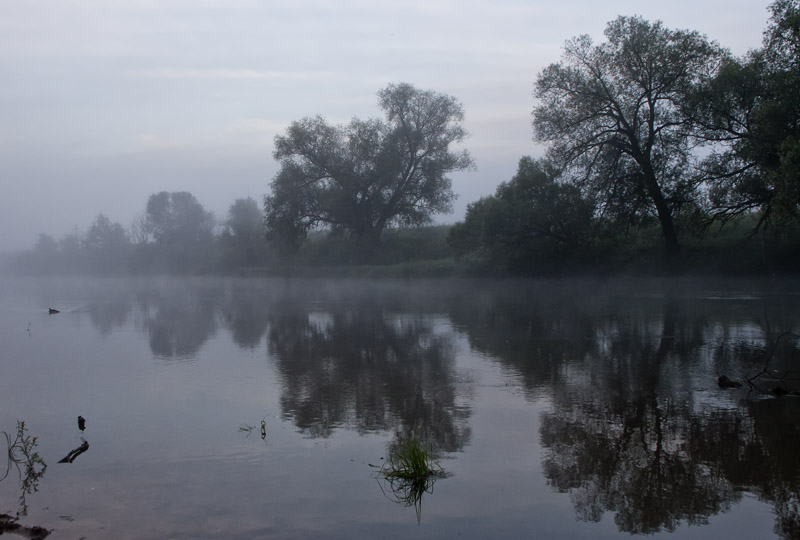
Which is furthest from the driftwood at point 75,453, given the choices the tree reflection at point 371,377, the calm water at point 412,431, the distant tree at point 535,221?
the distant tree at point 535,221

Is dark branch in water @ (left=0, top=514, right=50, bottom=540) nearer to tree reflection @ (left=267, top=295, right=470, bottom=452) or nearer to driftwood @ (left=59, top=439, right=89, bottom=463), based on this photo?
driftwood @ (left=59, top=439, right=89, bottom=463)

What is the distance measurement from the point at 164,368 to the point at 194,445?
18.3 ft

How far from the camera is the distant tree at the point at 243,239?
5974cm

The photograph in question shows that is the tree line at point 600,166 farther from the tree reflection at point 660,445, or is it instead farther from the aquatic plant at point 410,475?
the aquatic plant at point 410,475

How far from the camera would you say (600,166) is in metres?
31.6

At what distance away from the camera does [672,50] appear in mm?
29875

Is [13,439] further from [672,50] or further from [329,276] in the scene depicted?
[329,276]

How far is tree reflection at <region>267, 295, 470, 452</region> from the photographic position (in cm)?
857

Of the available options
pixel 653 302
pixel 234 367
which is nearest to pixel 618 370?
pixel 234 367

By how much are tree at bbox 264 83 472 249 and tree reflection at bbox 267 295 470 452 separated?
27605mm

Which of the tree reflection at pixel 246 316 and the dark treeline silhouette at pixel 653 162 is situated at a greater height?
the dark treeline silhouette at pixel 653 162

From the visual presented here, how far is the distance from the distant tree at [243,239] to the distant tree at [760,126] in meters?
37.8

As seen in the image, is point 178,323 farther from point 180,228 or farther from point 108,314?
point 180,228

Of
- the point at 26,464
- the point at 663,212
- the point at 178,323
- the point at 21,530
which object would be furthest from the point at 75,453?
the point at 663,212
